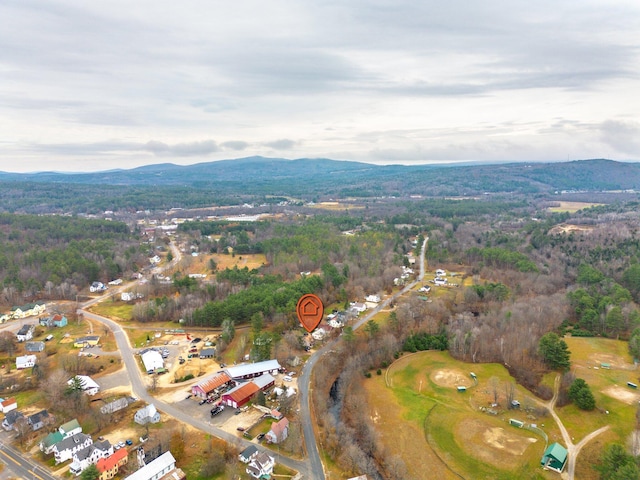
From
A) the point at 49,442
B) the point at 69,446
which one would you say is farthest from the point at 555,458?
the point at 49,442

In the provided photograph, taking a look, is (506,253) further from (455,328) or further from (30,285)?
(30,285)

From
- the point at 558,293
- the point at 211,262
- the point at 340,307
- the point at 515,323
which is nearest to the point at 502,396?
the point at 515,323

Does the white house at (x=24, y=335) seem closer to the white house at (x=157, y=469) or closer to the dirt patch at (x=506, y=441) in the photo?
the white house at (x=157, y=469)

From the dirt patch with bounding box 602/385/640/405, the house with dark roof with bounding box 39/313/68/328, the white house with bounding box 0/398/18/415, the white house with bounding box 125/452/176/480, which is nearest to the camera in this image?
the white house with bounding box 125/452/176/480

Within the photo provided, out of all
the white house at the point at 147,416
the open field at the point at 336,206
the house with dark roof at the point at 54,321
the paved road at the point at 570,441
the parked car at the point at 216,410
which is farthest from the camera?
the open field at the point at 336,206

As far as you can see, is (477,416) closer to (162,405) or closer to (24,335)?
(162,405)

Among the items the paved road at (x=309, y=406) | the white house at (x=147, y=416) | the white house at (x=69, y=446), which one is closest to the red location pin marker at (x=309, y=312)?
the paved road at (x=309, y=406)

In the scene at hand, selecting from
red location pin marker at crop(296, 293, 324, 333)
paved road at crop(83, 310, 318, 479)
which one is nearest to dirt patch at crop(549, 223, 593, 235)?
red location pin marker at crop(296, 293, 324, 333)

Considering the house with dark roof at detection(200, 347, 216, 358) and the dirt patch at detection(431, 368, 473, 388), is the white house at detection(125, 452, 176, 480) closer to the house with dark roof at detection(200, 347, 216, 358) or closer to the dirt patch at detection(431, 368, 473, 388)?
the house with dark roof at detection(200, 347, 216, 358)
